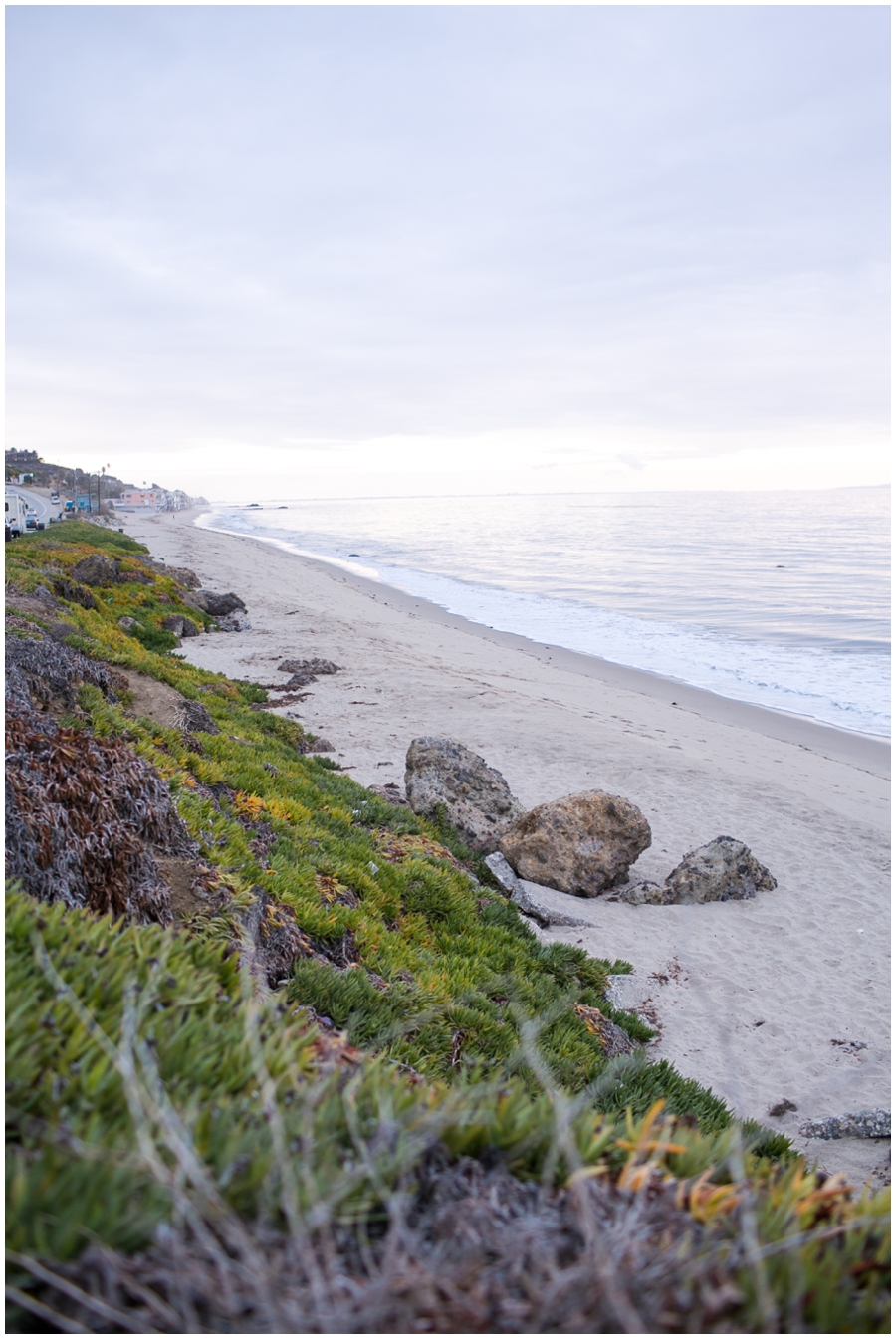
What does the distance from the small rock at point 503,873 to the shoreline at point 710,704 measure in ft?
42.3

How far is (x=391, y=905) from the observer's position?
681 centimetres

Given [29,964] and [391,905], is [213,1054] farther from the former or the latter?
[391,905]

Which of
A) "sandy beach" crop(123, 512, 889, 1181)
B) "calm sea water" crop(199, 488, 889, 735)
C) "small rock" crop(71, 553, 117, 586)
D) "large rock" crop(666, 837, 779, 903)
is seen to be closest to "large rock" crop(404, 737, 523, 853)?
"sandy beach" crop(123, 512, 889, 1181)

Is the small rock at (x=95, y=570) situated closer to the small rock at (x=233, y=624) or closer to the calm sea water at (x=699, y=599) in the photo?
the small rock at (x=233, y=624)

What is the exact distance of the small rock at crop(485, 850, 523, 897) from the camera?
908 cm

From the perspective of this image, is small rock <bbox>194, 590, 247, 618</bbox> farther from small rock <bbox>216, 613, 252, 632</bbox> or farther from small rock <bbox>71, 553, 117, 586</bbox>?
small rock <bbox>71, 553, 117, 586</bbox>

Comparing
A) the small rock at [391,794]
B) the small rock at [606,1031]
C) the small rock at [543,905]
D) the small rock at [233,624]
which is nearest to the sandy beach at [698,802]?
the small rock at [543,905]

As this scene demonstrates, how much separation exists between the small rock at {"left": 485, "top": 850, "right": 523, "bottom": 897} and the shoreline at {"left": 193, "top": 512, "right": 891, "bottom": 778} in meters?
12.9

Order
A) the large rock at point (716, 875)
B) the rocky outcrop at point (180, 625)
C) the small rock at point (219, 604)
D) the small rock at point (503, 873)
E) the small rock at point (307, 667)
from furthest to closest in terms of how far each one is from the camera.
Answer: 1. the small rock at point (219, 604)
2. the rocky outcrop at point (180, 625)
3. the small rock at point (307, 667)
4. the large rock at point (716, 875)
5. the small rock at point (503, 873)

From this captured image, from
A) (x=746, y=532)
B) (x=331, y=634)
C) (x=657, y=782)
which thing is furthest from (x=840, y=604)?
(x=746, y=532)

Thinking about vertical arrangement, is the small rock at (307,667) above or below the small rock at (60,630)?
below

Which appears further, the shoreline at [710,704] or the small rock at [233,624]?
the small rock at [233,624]

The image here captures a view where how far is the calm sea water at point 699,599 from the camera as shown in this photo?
27.5 m

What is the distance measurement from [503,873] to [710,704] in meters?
16.5
